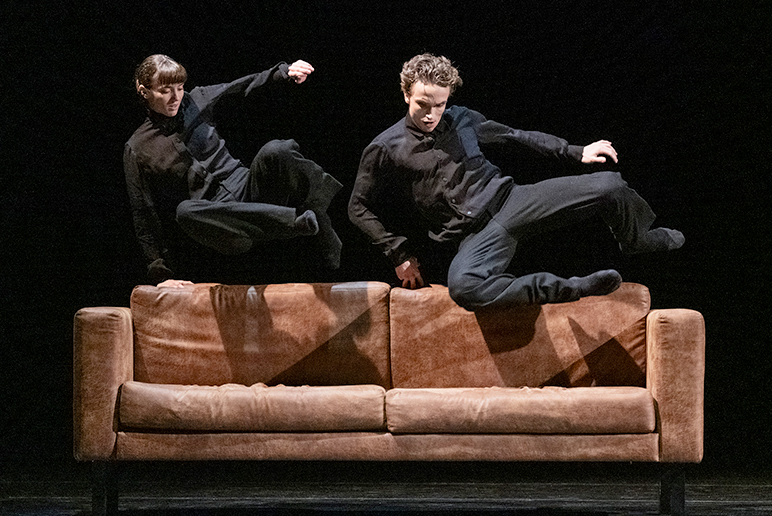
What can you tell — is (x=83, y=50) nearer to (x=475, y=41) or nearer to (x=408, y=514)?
(x=475, y=41)

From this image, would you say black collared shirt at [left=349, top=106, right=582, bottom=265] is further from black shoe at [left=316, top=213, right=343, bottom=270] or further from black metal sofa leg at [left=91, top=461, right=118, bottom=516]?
black metal sofa leg at [left=91, top=461, right=118, bottom=516]

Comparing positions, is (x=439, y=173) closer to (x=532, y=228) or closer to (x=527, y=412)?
(x=532, y=228)

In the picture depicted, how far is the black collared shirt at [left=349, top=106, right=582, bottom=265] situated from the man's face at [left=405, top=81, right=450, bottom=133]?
56 mm

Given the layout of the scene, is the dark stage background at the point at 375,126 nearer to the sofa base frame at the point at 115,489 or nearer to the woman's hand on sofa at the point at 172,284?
the woman's hand on sofa at the point at 172,284

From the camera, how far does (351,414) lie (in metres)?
3.20

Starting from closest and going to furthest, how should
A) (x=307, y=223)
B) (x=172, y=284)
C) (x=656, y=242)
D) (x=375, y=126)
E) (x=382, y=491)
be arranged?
(x=307, y=223)
(x=656, y=242)
(x=172, y=284)
(x=382, y=491)
(x=375, y=126)

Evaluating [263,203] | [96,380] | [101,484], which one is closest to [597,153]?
[263,203]

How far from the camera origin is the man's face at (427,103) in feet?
11.4

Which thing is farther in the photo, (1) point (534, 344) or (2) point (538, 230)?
(2) point (538, 230)

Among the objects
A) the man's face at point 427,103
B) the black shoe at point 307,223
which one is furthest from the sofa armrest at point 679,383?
the black shoe at point 307,223

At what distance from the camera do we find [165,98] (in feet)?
11.8

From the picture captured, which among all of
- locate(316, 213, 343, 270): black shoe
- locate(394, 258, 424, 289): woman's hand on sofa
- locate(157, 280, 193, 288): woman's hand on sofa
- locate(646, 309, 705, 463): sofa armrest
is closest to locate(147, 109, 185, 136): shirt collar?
locate(157, 280, 193, 288): woman's hand on sofa


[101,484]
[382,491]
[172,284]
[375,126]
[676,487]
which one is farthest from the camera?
[375,126]

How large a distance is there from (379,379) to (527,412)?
2.23 feet
